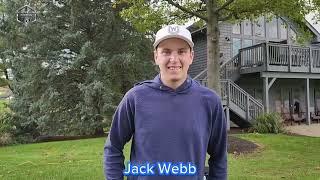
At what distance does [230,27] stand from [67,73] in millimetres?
9589

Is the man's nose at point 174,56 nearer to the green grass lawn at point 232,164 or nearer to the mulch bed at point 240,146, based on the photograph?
the green grass lawn at point 232,164

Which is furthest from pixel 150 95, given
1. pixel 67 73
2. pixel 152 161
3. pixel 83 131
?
pixel 67 73

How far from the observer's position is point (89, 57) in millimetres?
19000

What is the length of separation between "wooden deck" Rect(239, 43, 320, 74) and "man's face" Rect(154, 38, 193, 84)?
18.9 meters

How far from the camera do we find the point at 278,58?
853 inches

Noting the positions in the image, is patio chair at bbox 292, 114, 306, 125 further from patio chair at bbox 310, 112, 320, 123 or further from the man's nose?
the man's nose

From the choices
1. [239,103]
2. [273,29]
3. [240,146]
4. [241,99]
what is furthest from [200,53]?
[240,146]

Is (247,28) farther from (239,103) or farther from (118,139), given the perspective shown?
(118,139)

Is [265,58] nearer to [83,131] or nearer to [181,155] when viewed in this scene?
[83,131]

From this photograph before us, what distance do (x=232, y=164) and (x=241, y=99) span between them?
10790 millimetres

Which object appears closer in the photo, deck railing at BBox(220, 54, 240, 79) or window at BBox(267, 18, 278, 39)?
deck railing at BBox(220, 54, 240, 79)

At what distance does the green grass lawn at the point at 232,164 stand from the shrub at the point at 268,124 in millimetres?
4010

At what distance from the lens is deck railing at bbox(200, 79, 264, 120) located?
64.4ft

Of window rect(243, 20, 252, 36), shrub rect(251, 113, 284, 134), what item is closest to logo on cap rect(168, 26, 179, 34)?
shrub rect(251, 113, 284, 134)
